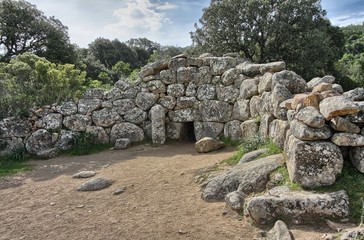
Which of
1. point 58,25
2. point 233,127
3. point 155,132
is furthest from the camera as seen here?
point 58,25

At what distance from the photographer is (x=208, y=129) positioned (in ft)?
31.9

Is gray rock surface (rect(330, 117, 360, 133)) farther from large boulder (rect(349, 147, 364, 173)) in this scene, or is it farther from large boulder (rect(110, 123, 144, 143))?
large boulder (rect(110, 123, 144, 143))

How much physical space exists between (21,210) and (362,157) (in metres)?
5.60

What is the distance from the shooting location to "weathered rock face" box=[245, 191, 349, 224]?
382 cm

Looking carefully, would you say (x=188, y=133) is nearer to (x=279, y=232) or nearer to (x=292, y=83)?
(x=292, y=83)

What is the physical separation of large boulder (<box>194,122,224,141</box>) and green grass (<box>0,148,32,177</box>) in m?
5.03

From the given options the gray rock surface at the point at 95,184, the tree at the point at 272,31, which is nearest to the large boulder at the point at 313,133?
the gray rock surface at the point at 95,184

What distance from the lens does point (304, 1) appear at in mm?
15805

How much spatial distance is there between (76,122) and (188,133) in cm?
386

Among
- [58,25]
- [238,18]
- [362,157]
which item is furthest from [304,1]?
[58,25]

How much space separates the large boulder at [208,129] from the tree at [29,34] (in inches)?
627

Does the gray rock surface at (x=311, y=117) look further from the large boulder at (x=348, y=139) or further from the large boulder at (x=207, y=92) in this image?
the large boulder at (x=207, y=92)

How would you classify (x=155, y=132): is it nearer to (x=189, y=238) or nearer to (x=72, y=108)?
(x=72, y=108)

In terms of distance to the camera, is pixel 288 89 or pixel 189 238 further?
pixel 288 89
